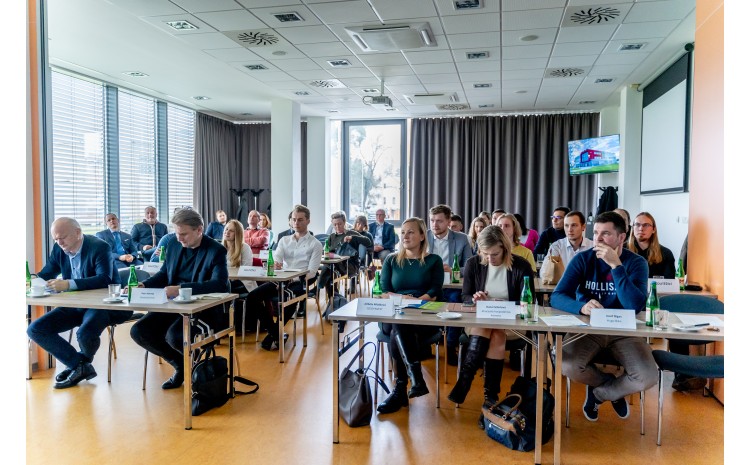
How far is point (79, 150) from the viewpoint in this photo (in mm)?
7191

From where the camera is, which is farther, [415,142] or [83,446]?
[415,142]

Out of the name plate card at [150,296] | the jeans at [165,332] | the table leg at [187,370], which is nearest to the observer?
the table leg at [187,370]

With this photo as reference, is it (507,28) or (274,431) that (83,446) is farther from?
(507,28)

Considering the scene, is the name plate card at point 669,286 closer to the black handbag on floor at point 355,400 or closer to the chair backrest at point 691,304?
the chair backrest at point 691,304

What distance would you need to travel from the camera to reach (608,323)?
252 centimetres

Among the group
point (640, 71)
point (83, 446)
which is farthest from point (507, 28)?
point (83, 446)

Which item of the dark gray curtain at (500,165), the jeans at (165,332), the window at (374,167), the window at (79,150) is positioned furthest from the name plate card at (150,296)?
the window at (374,167)

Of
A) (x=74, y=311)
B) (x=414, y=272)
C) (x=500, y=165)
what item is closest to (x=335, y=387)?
(x=414, y=272)

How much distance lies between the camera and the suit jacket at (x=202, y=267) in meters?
3.62

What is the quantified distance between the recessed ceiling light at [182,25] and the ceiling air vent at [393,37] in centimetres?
155

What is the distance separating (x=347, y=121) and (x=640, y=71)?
5.75 metres

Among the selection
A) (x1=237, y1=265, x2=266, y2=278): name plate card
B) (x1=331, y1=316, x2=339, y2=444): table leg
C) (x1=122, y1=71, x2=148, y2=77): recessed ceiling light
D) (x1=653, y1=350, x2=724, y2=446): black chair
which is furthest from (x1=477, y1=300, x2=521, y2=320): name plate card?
(x1=122, y1=71, x2=148, y2=77): recessed ceiling light

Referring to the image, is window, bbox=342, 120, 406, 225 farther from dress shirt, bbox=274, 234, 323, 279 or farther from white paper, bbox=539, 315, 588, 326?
white paper, bbox=539, 315, 588, 326
